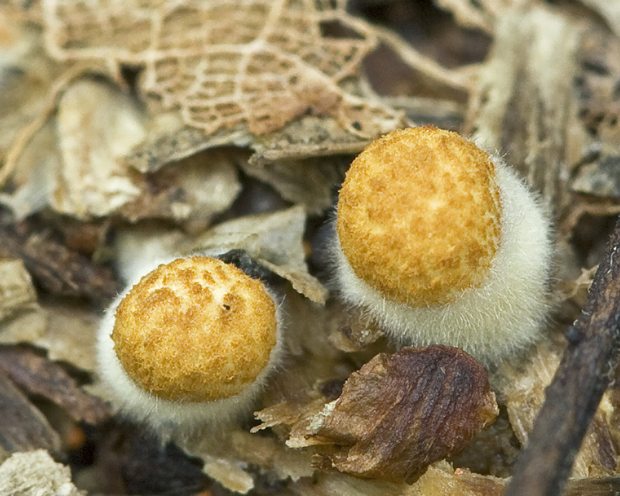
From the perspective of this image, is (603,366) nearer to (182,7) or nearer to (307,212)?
(307,212)

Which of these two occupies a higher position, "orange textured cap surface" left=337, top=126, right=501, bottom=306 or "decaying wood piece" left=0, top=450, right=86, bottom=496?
"orange textured cap surface" left=337, top=126, right=501, bottom=306

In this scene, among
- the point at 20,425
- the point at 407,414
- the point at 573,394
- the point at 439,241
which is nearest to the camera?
the point at 573,394

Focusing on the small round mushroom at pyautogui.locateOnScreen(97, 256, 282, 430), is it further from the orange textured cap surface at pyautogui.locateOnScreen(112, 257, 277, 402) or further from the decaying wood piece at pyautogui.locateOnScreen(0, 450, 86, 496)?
the decaying wood piece at pyautogui.locateOnScreen(0, 450, 86, 496)

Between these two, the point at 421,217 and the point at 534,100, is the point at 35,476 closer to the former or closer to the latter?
the point at 421,217

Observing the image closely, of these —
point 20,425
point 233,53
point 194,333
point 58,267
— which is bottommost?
point 20,425

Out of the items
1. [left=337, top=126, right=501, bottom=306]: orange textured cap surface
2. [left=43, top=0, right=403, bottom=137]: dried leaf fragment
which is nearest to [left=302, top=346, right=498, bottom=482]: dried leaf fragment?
[left=337, top=126, right=501, bottom=306]: orange textured cap surface

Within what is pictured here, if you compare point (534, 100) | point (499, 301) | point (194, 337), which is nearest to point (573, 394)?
point (499, 301)

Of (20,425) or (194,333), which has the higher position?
(194,333)

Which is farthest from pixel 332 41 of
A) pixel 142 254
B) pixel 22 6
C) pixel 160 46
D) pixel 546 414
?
pixel 546 414
